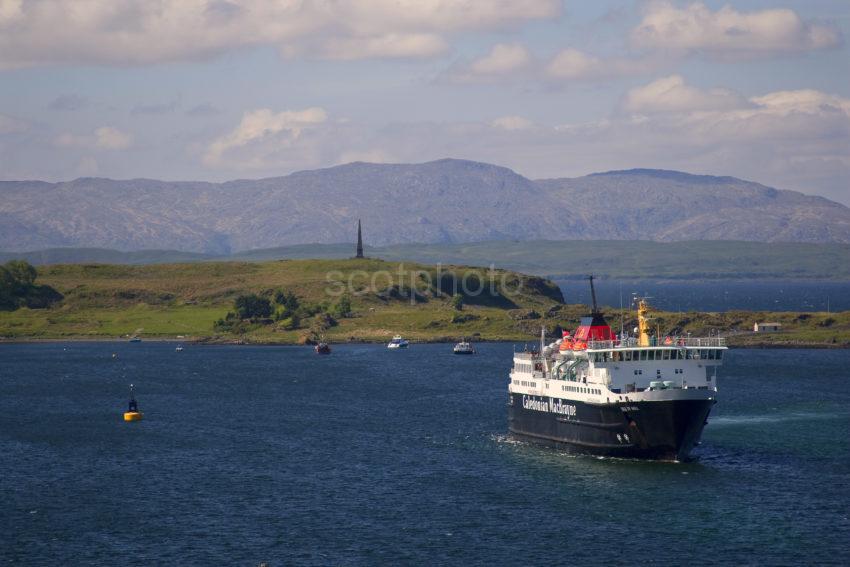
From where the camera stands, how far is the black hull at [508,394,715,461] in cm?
9031

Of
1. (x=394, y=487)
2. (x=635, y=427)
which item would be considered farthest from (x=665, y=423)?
(x=394, y=487)

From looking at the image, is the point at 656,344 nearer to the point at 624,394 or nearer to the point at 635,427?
the point at 624,394

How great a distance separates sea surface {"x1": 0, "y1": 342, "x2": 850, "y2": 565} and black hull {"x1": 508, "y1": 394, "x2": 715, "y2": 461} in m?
1.16

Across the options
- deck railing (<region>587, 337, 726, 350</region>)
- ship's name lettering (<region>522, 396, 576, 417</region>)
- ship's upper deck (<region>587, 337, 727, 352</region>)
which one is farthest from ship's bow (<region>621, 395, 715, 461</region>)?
ship's name lettering (<region>522, 396, 576, 417</region>)

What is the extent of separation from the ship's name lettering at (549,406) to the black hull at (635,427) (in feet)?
0.08

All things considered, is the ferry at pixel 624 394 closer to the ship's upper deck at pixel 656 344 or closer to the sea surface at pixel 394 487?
the ship's upper deck at pixel 656 344

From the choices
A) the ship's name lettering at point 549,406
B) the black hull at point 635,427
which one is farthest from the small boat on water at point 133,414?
the black hull at point 635,427

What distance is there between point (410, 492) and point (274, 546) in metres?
16.1

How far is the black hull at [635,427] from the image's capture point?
90.3m

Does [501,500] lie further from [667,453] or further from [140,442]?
[140,442]

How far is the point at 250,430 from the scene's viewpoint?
117m

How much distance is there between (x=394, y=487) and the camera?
88562mm

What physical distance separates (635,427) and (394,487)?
18.0 metres

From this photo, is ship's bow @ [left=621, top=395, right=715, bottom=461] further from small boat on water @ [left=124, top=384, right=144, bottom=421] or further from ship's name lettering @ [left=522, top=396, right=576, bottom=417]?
small boat on water @ [left=124, top=384, right=144, bottom=421]
